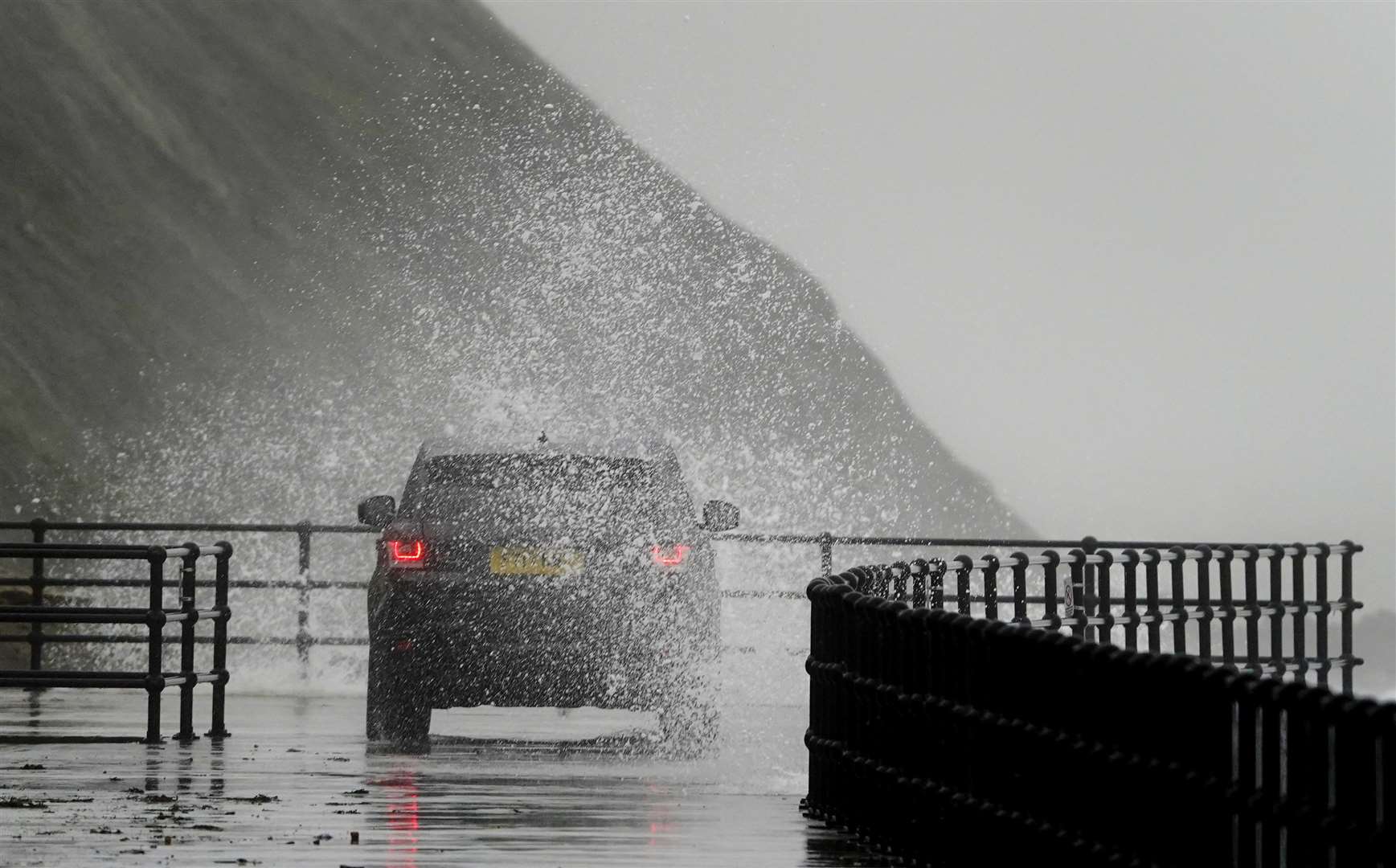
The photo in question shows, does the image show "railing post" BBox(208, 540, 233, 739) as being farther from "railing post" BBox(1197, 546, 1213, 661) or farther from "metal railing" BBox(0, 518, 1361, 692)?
"railing post" BBox(1197, 546, 1213, 661)

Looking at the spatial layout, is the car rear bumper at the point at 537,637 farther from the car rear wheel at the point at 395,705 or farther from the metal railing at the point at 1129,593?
the metal railing at the point at 1129,593

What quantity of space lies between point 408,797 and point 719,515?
15.2 feet

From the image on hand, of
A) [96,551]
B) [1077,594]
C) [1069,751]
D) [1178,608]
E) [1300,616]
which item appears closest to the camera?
[1069,751]

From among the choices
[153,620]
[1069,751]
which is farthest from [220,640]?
[1069,751]

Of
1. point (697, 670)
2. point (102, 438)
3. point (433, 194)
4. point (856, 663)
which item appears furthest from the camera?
point (433, 194)

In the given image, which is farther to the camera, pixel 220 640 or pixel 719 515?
pixel 220 640

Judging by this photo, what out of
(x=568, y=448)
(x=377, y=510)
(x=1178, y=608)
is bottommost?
(x=1178, y=608)

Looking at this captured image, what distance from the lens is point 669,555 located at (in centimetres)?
1357

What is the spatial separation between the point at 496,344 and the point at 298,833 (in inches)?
5923

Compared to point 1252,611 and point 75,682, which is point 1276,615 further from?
point 75,682

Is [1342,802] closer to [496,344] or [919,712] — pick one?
[919,712]

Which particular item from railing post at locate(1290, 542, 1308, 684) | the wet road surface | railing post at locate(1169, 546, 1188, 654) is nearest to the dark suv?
the wet road surface

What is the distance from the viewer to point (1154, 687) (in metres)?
6.43

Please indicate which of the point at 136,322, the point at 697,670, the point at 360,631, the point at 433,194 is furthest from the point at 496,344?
the point at 697,670
